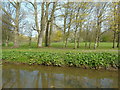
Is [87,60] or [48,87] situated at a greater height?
[87,60]

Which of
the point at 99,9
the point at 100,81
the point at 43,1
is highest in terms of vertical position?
the point at 43,1

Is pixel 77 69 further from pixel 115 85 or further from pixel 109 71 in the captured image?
pixel 115 85

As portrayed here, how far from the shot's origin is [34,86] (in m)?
3.99

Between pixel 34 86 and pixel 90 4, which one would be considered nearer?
pixel 34 86

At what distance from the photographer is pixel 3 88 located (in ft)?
12.6

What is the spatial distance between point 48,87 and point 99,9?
14.2 m

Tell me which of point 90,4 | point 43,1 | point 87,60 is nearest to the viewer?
point 87,60

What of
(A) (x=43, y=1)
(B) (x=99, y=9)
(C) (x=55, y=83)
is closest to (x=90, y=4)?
(B) (x=99, y=9)

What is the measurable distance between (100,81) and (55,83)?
2.31 metres

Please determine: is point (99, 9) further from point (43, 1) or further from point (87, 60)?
point (87, 60)

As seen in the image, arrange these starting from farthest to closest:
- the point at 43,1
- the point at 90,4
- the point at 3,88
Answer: the point at 43,1 → the point at 90,4 → the point at 3,88

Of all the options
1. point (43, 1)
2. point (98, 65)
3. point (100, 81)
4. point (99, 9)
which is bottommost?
point (100, 81)

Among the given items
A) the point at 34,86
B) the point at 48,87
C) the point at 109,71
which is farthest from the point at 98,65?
the point at 34,86

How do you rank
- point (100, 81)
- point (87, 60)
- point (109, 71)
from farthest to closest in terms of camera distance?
point (87, 60)
point (109, 71)
point (100, 81)
